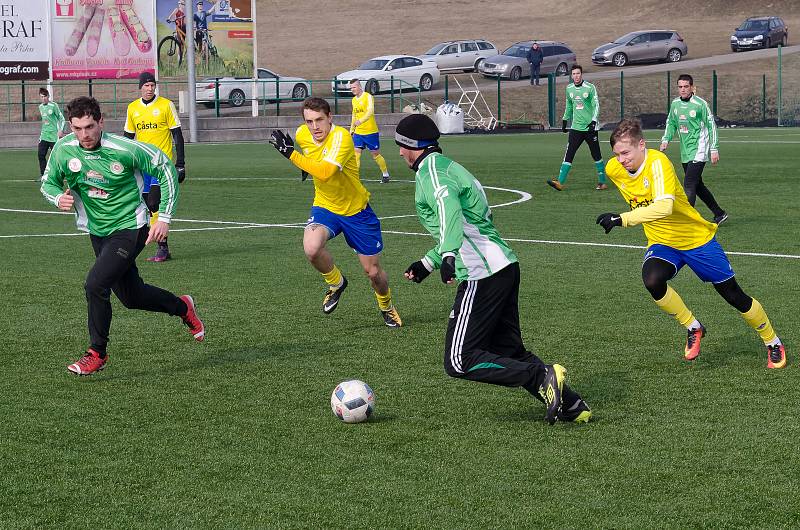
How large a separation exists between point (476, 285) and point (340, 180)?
12.7ft

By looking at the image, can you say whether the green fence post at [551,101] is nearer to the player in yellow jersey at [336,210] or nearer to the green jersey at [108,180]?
the player in yellow jersey at [336,210]

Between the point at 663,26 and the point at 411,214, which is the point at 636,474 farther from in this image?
the point at 663,26

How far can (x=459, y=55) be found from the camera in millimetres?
60312

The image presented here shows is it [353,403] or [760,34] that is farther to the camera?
[760,34]

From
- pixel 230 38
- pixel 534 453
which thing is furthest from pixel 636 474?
pixel 230 38

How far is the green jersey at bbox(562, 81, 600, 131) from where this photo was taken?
2278cm

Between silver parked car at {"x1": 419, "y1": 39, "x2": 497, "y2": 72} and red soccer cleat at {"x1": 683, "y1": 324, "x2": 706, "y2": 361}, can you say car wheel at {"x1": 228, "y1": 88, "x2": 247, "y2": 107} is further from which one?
red soccer cleat at {"x1": 683, "y1": 324, "x2": 706, "y2": 361}

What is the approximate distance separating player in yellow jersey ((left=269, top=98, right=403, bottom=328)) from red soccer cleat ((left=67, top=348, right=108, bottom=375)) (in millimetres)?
2528

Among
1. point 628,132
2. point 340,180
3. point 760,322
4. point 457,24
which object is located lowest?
point 760,322

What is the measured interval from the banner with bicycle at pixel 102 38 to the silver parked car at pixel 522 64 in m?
18.6

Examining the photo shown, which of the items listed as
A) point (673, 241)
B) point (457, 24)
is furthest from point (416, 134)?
point (457, 24)

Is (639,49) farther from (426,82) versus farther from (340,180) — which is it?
(340,180)

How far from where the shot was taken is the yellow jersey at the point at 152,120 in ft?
51.5

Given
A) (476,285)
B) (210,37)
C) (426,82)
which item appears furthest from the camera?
(426,82)
